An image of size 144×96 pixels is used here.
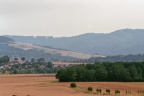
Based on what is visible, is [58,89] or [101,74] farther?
[101,74]

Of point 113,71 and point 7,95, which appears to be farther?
point 113,71

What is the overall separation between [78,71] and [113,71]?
14813mm

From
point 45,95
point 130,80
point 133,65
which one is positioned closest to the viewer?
point 45,95

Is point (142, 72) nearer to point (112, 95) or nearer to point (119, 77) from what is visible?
point (119, 77)

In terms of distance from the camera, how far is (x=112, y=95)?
94812 millimetres

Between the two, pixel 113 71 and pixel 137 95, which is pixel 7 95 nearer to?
pixel 137 95

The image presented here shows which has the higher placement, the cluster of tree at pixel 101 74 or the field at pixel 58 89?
the cluster of tree at pixel 101 74

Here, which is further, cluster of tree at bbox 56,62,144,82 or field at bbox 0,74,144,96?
cluster of tree at bbox 56,62,144,82

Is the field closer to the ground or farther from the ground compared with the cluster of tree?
closer to the ground

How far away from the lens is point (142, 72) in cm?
16150

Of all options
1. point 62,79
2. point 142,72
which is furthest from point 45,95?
point 142,72

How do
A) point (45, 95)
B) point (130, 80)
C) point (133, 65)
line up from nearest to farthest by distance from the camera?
point (45, 95), point (130, 80), point (133, 65)

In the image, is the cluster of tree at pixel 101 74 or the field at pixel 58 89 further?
the cluster of tree at pixel 101 74

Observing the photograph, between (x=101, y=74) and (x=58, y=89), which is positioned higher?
(x=101, y=74)
